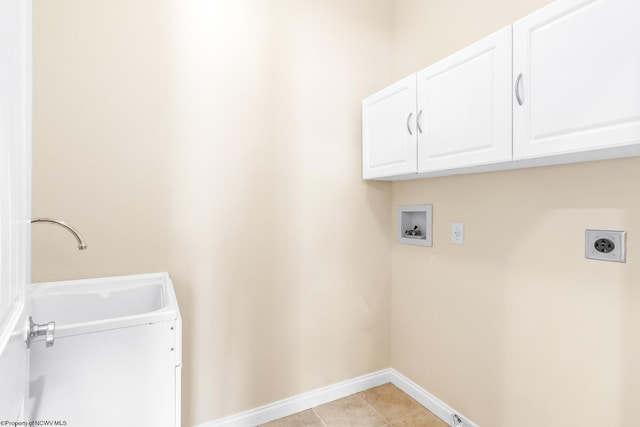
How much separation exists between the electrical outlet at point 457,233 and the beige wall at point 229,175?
549 millimetres

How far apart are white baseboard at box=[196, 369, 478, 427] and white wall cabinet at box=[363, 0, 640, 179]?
1.45 metres

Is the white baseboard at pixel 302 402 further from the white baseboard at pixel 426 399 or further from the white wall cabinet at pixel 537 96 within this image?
the white wall cabinet at pixel 537 96

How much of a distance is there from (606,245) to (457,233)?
683 millimetres

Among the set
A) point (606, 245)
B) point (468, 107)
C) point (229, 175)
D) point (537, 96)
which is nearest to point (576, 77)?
point (537, 96)

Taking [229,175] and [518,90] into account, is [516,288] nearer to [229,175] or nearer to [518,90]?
[518,90]

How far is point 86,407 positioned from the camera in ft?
3.08

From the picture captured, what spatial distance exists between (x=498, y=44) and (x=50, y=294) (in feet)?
6.85

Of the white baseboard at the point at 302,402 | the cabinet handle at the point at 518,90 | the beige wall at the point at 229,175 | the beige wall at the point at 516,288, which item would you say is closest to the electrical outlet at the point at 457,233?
the beige wall at the point at 516,288

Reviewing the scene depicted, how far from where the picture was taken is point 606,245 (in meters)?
1.24

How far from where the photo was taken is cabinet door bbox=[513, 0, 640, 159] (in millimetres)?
976

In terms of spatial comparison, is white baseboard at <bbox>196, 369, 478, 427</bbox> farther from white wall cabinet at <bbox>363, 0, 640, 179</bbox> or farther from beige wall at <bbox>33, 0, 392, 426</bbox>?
white wall cabinet at <bbox>363, 0, 640, 179</bbox>

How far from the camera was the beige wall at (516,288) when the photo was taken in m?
1.23

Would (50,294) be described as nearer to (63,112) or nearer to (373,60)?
(63,112)

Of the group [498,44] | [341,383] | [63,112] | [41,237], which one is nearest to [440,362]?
[341,383]
